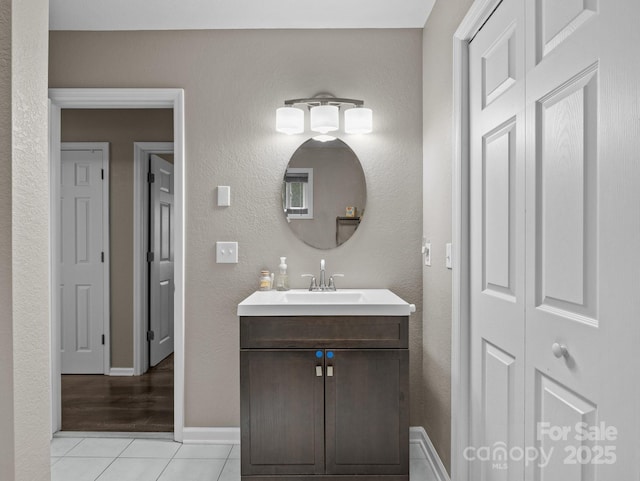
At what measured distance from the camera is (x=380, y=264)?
2941 mm

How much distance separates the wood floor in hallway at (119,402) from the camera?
3.15 meters

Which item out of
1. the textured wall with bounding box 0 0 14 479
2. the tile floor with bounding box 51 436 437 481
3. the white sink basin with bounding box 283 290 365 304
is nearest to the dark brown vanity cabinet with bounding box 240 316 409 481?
the tile floor with bounding box 51 436 437 481

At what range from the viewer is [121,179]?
14.0ft

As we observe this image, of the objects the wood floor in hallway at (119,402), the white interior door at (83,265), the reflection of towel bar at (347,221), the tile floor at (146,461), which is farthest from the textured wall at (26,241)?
the white interior door at (83,265)

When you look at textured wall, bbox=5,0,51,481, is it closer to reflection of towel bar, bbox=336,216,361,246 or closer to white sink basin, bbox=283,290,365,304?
white sink basin, bbox=283,290,365,304

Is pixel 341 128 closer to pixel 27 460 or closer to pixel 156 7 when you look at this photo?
pixel 156 7

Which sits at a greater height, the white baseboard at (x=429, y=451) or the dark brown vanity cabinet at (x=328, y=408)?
the dark brown vanity cabinet at (x=328, y=408)

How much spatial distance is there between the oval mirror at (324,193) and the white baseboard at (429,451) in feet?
Result: 3.96

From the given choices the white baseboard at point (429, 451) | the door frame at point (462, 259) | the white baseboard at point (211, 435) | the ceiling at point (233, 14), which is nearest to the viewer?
the door frame at point (462, 259)

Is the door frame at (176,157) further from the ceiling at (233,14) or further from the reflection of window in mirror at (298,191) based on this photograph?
the reflection of window in mirror at (298,191)

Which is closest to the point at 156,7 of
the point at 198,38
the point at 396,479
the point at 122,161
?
the point at 198,38

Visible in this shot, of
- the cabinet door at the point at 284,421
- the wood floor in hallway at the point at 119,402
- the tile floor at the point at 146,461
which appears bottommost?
the tile floor at the point at 146,461

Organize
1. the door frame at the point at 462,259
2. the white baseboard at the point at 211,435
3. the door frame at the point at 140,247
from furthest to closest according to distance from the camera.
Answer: the door frame at the point at 140,247, the white baseboard at the point at 211,435, the door frame at the point at 462,259

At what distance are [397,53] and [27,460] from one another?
8.74 ft
